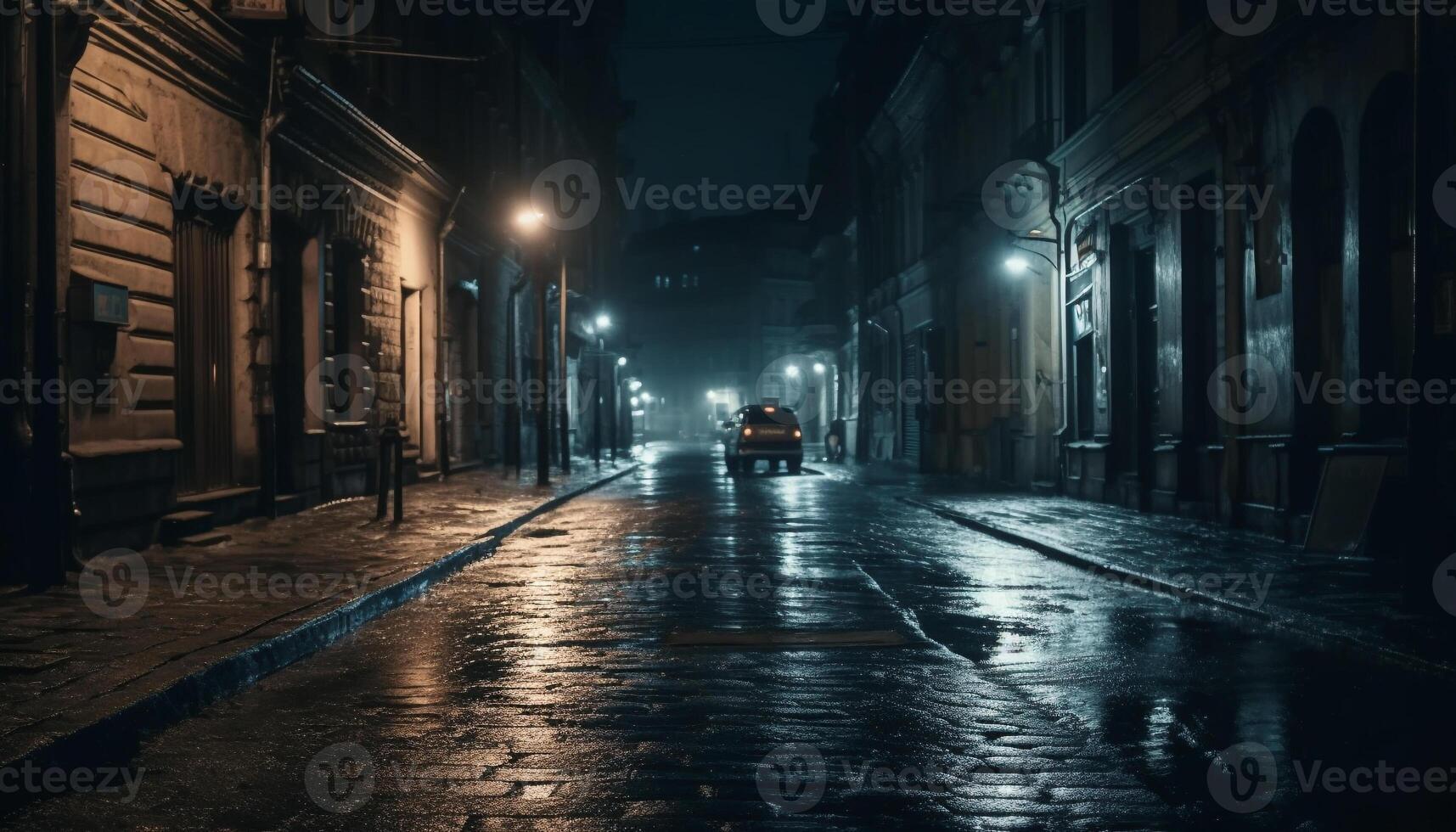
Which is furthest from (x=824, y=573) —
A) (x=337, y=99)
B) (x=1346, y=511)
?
(x=337, y=99)

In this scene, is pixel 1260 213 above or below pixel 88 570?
above

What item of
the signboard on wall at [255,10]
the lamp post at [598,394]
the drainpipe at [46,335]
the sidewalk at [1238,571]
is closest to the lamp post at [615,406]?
the lamp post at [598,394]

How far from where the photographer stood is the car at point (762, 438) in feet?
121

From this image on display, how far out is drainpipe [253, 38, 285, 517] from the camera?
1616 centimetres

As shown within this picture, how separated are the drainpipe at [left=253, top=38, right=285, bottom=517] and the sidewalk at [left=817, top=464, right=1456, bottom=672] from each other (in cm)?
836

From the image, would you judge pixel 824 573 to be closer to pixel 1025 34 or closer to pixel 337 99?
pixel 337 99

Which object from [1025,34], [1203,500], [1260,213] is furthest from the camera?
[1025,34]

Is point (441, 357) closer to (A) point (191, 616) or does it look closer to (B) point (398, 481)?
(B) point (398, 481)

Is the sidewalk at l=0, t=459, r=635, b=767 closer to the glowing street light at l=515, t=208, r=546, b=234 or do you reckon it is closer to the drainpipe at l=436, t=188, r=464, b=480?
the drainpipe at l=436, t=188, r=464, b=480

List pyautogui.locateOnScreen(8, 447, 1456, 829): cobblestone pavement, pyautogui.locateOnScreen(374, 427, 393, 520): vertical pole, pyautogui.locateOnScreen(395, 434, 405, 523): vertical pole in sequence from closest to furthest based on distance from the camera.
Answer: pyautogui.locateOnScreen(8, 447, 1456, 829): cobblestone pavement → pyautogui.locateOnScreen(395, 434, 405, 523): vertical pole → pyautogui.locateOnScreen(374, 427, 393, 520): vertical pole

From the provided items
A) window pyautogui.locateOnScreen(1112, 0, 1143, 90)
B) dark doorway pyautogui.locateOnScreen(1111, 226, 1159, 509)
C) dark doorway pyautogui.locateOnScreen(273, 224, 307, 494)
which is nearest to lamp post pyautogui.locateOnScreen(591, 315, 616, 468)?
dark doorway pyautogui.locateOnScreen(1111, 226, 1159, 509)

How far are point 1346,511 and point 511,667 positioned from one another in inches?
323

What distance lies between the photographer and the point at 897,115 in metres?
40.5

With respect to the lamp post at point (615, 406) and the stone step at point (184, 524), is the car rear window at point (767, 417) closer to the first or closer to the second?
the lamp post at point (615, 406)
